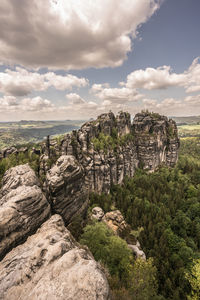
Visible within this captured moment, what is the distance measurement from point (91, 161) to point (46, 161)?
71.0ft

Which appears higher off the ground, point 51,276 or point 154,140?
point 51,276

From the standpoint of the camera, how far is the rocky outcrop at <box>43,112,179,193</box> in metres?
64.2

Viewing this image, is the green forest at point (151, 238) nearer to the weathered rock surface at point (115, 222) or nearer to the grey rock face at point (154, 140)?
the weathered rock surface at point (115, 222)

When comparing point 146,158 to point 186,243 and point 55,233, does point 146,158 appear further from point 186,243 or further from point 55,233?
point 55,233

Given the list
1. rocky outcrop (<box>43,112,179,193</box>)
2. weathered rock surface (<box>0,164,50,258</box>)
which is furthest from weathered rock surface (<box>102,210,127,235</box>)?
weathered rock surface (<box>0,164,50,258</box>)

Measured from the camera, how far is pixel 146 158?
103 m

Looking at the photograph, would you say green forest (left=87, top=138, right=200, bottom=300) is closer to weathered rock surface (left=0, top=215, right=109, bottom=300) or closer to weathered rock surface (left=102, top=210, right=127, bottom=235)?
weathered rock surface (left=102, top=210, right=127, bottom=235)

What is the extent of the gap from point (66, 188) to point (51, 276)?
66.1 feet

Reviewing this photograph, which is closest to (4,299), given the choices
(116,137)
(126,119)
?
(116,137)

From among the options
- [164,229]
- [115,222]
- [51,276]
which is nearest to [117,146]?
[115,222]

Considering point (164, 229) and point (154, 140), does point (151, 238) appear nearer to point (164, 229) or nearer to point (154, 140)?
point (164, 229)

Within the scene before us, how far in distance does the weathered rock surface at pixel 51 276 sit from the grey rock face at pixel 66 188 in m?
14.1

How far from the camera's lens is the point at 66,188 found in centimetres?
2992

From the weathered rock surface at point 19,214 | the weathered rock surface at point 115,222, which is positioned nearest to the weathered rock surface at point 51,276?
the weathered rock surface at point 19,214
